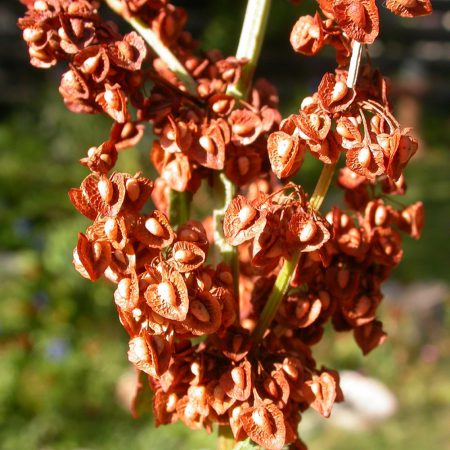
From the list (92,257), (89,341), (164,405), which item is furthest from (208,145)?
(89,341)

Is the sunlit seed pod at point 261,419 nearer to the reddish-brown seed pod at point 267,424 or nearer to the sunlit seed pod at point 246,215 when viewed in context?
the reddish-brown seed pod at point 267,424

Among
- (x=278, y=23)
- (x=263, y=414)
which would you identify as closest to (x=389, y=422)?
(x=263, y=414)

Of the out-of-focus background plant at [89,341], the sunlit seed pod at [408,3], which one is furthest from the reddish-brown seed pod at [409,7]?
the out-of-focus background plant at [89,341]

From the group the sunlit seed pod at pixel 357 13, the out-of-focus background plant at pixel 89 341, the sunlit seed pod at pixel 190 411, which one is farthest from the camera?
the out-of-focus background plant at pixel 89 341

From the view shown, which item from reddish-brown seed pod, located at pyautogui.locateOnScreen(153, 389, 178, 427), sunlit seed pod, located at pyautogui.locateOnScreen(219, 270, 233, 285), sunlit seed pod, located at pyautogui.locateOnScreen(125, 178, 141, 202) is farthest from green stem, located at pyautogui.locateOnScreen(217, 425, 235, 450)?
sunlit seed pod, located at pyautogui.locateOnScreen(125, 178, 141, 202)

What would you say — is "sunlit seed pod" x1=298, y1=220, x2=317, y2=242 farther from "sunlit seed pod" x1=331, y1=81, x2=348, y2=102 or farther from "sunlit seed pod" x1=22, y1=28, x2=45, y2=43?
"sunlit seed pod" x1=22, y1=28, x2=45, y2=43

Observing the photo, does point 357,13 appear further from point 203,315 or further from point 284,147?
point 203,315

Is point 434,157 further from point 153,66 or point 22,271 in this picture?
point 153,66
